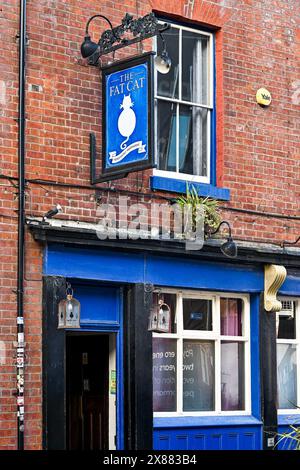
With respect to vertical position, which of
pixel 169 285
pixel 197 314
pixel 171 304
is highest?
pixel 169 285

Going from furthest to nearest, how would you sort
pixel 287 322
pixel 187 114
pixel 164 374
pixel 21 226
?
pixel 287 322, pixel 187 114, pixel 164 374, pixel 21 226

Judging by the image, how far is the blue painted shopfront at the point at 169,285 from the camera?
11.6 metres

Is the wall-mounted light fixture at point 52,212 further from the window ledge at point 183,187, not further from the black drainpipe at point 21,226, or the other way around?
the window ledge at point 183,187

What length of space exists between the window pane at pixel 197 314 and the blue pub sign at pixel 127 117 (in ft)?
7.44

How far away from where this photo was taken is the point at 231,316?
1338cm

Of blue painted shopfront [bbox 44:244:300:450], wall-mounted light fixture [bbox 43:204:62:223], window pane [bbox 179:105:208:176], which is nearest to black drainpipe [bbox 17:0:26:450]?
wall-mounted light fixture [bbox 43:204:62:223]

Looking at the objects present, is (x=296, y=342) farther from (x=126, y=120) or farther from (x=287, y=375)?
(x=126, y=120)

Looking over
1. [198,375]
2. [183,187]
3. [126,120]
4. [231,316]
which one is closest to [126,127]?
[126,120]

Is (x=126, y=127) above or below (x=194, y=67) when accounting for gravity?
below

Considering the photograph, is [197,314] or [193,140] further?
[193,140]

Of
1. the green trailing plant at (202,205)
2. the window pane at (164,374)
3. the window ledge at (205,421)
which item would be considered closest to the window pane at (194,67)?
the green trailing plant at (202,205)

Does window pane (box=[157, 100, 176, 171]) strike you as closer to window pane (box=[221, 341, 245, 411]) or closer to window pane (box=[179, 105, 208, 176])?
window pane (box=[179, 105, 208, 176])

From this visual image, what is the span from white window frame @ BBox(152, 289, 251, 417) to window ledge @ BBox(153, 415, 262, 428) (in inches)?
2.8

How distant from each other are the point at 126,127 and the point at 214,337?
3.19 m
